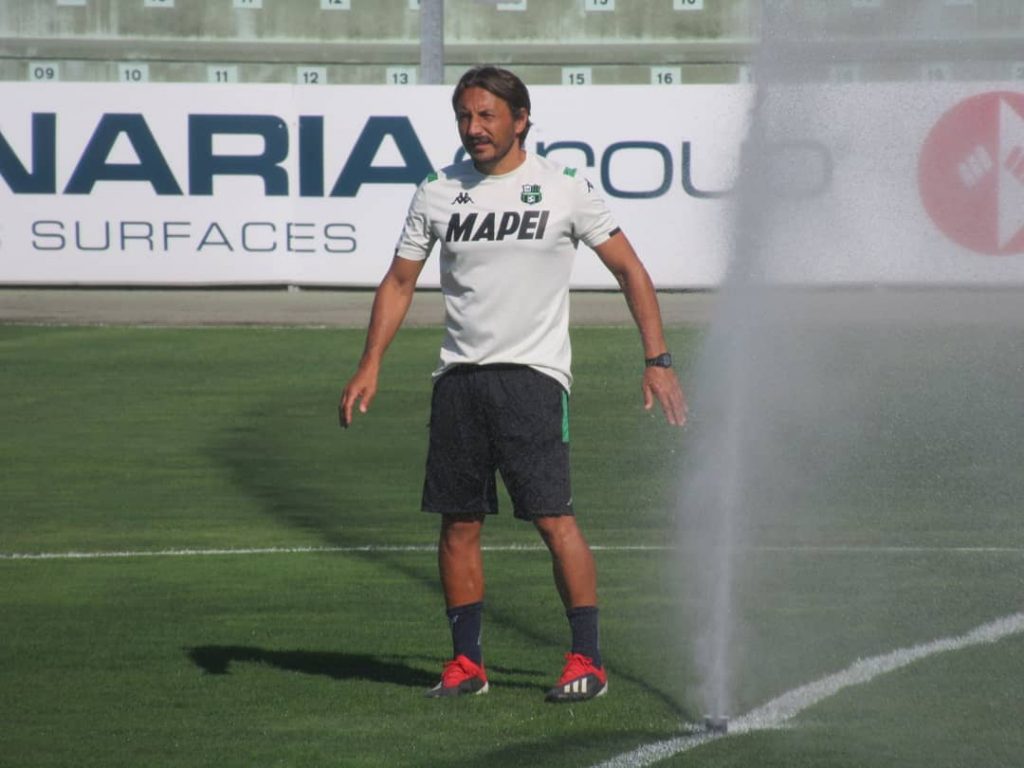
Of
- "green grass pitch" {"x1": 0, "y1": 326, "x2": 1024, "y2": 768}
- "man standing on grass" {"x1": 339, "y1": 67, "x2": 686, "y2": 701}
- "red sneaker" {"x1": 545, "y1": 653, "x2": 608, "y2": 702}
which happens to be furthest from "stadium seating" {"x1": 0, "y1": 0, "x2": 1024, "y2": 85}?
"red sneaker" {"x1": 545, "y1": 653, "x2": 608, "y2": 702}

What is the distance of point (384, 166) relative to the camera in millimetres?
22984

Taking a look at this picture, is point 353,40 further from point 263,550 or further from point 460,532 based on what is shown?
point 460,532

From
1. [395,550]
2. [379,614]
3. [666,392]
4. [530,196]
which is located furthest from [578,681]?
[395,550]

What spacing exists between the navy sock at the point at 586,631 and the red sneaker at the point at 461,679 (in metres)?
0.34

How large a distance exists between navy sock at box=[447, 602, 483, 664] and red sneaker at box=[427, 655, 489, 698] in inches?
1.0

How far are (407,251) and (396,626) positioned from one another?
5.87 feet

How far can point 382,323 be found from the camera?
704cm

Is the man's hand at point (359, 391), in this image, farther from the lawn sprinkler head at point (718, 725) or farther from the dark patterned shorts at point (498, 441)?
the lawn sprinkler head at point (718, 725)

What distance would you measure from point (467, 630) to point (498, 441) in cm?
65

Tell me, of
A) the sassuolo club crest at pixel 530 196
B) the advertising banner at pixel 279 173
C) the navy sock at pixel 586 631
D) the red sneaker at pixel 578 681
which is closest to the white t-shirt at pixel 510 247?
the sassuolo club crest at pixel 530 196

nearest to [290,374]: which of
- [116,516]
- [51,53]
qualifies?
[116,516]

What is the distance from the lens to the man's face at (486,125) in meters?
6.64

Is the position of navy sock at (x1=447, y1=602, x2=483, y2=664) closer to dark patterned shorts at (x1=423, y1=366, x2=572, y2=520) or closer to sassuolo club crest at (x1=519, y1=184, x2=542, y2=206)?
dark patterned shorts at (x1=423, y1=366, x2=572, y2=520)

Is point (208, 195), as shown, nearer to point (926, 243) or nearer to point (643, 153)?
point (643, 153)
